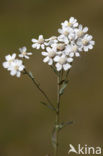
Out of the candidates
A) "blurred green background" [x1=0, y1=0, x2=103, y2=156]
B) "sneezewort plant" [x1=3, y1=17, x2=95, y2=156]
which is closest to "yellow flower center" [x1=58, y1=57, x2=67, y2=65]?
"sneezewort plant" [x1=3, y1=17, x2=95, y2=156]

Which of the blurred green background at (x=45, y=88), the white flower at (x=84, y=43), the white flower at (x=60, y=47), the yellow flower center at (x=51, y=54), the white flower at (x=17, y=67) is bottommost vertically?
the white flower at (x=17, y=67)

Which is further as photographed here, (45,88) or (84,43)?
(45,88)

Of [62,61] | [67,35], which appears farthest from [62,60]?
[67,35]

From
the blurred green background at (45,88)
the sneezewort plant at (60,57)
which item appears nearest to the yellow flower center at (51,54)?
the sneezewort plant at (60,57)

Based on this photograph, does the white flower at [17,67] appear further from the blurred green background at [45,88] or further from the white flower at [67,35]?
the blurred green background at [45,88]

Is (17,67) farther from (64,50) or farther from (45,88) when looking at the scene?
(45,88)

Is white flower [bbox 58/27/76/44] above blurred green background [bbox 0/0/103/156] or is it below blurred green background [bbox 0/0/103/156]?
below

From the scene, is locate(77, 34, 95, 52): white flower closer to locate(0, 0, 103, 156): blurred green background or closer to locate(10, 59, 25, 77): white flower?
locate(10, 59, 25, 77): white flower

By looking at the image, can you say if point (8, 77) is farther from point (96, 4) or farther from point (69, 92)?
point (96, 4)

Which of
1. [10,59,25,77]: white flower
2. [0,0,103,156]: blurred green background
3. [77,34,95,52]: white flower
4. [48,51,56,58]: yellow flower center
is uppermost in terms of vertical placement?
[0,0,103,156]: blurred green background

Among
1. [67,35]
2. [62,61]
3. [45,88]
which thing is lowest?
[62,61]
